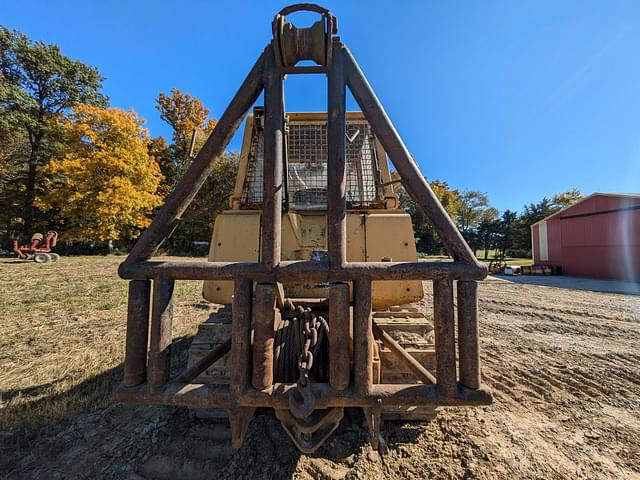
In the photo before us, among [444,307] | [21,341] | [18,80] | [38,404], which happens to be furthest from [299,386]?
[18,80]

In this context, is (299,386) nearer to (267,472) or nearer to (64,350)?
(267,472)

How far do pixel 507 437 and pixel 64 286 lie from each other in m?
11.0

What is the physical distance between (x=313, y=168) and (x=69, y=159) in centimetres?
2512

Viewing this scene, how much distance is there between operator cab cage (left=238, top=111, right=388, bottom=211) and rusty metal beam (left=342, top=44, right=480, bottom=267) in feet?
4.41

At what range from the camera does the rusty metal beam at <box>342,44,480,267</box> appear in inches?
59.0

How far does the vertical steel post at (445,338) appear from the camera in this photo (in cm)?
136

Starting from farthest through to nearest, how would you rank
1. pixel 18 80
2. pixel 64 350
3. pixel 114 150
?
pixel 18 80
pixel 114 150
pixel 64 350

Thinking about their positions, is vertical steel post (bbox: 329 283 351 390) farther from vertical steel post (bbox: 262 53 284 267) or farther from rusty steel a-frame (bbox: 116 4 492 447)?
vertical steel post (bbox: 262 53 284 267)

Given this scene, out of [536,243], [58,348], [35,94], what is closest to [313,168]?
[58,348]

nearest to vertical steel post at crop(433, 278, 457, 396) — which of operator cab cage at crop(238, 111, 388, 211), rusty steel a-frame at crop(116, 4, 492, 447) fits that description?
rusty steel a-frame at crop(116, 4, 492, 447)

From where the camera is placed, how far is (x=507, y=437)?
2.47 meters

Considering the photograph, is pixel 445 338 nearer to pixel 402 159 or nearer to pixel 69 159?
pixel 402 159

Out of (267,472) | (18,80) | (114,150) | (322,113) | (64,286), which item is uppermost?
(18,80)

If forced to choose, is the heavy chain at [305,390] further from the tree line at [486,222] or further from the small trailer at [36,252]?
the tree line at [486,222]
